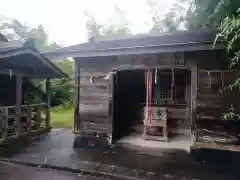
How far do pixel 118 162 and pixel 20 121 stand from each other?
4.41 metres

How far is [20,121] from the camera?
9.41 metres

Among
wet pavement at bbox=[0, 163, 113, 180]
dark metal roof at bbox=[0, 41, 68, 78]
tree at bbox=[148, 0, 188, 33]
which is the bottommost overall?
wet pavement at bbox=[0, 163, 113, 180]

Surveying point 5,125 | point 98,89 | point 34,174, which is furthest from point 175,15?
point 34,174

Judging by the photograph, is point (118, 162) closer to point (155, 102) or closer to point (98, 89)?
point (98, 89)

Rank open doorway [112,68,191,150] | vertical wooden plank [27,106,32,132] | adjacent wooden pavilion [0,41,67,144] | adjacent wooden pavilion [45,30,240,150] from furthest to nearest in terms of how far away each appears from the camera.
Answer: vertical wooden plank [27,106,32,132], open doorway [112,68,191,150], adjacent wooden pavilion [0,41,67,144], adjacent wooden pavilion [45,30,240,150]

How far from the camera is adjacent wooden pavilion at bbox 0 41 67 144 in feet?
28.0

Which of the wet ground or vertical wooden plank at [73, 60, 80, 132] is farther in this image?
vertical wooden plank at [73, 60, 80, 132]

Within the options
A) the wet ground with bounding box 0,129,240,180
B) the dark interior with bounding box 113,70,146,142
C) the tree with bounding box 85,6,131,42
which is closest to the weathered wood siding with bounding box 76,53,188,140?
the wet ground with bounding box 0,129,240,180

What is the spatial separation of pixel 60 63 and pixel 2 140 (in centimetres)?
1246

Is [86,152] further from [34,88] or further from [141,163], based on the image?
[34,88]

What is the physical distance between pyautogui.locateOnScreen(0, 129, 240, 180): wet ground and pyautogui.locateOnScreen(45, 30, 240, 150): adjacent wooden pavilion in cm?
76

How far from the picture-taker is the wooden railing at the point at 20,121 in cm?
861

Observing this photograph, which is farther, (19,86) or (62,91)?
(62,91)

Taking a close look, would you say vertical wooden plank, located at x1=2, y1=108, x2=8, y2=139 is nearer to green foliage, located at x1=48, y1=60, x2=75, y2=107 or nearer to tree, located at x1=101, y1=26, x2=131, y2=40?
green foliage, located at x1=48, y1=60, x2=75, y2=107
